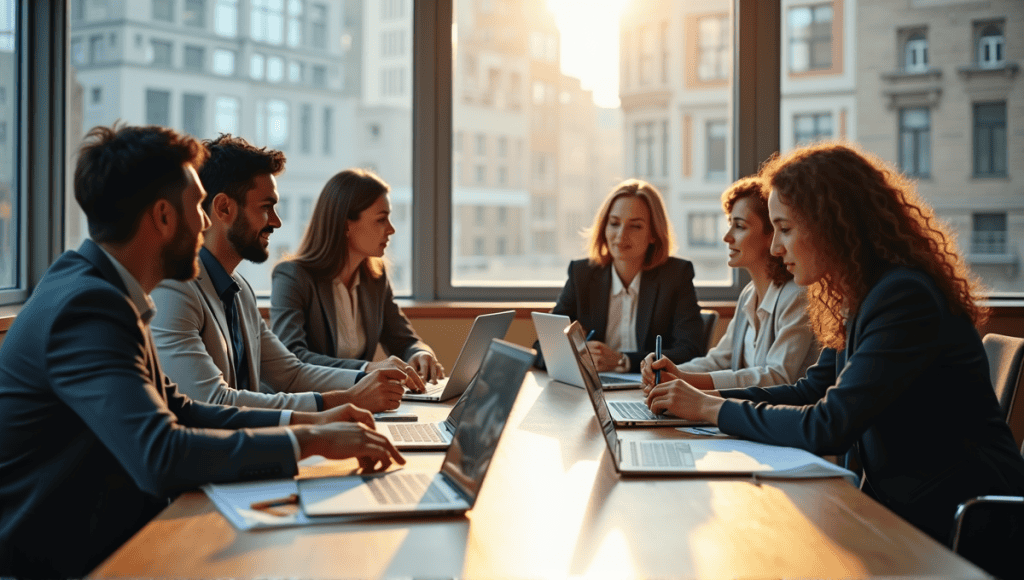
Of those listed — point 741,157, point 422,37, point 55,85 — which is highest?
point 422,37

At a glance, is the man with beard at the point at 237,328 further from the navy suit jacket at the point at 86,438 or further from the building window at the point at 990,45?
the building window at the point at 990,45

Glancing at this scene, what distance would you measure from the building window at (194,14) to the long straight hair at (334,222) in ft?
5.66

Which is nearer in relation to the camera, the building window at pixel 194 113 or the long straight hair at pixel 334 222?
the long straight hair at pixel 334 222

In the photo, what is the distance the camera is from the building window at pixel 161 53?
4.25 metres

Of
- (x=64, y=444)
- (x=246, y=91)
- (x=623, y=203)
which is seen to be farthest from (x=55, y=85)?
(x=64, y=444)

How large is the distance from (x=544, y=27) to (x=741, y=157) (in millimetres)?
1255

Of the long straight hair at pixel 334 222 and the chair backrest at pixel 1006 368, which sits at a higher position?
the long straight hair at pixel 334 222

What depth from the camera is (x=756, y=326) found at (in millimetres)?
2771

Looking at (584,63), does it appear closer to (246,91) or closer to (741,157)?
(741,157)

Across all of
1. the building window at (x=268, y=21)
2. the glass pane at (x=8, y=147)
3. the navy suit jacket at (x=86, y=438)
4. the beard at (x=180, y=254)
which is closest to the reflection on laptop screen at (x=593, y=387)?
the navy suit jacket at (x=86, y=438)

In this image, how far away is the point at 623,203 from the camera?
11.1 ft

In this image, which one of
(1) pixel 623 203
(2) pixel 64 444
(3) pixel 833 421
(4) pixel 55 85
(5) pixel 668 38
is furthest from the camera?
(5) pixel 668 38

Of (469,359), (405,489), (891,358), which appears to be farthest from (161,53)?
(891,358)

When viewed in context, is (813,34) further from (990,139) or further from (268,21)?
(268,21)
